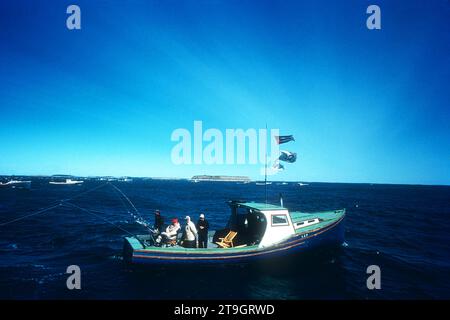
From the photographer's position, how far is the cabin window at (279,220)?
42.1ft

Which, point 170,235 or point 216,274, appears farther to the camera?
point 216,274

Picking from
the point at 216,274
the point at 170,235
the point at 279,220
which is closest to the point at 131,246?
the point at 170,235

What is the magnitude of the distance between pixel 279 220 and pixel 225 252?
3287 millimetres

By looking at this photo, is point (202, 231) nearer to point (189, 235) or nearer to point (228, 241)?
point (189, 235)

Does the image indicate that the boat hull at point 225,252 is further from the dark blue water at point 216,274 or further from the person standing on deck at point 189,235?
the person standing on deck at point 189,235

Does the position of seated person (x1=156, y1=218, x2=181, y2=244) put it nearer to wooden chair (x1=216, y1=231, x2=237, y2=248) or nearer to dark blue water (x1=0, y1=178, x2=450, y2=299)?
dark blue water (x1=0, y1=178, x2=450, y2=299)

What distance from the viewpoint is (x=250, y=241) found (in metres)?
13.6

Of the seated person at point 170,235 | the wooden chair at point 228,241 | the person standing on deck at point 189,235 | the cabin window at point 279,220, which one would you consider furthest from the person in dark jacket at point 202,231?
the cabin window at point 279,220

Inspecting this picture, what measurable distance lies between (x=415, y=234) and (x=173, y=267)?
26696mm

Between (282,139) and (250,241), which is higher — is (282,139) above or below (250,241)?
above

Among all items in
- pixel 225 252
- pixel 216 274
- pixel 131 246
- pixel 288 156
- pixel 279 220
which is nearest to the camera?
pixel 131 246

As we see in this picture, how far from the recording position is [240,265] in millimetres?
12531

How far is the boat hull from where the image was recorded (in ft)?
37.3
